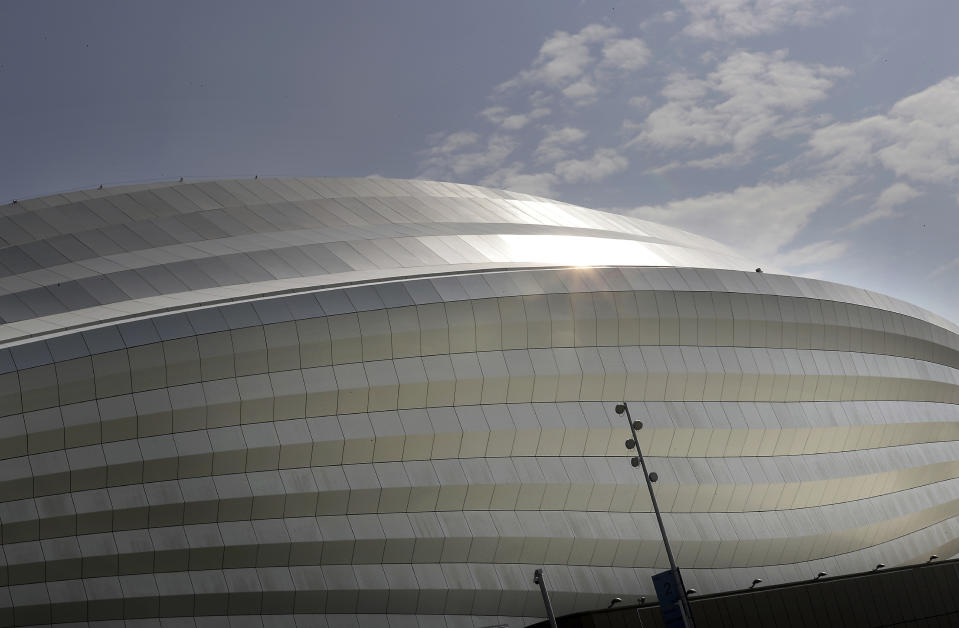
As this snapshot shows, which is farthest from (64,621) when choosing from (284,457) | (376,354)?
(376,354)

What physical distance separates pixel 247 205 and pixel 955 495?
131ft

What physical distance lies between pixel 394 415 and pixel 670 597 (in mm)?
10626

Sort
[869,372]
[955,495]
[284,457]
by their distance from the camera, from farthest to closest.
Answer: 1. [955,495]
2. [869,372]
3. [284,457]

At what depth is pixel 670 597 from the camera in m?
28.3

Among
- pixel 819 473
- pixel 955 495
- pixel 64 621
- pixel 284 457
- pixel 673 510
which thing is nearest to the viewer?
pixel 64 621

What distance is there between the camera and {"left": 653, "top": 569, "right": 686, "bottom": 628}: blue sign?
2780 cm

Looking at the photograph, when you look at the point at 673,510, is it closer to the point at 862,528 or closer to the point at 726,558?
the point at 726,558

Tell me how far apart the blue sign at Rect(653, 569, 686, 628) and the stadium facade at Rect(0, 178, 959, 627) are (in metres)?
5.75

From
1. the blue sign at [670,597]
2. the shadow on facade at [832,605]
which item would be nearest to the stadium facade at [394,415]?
the shadow on facade at [832,605]

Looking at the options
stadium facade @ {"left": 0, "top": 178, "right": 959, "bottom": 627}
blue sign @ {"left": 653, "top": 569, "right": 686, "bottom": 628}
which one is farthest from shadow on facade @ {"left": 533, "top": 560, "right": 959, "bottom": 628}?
stadium facade @ {"left": 0, "top": 178, "right": 959, "bottom": 627}

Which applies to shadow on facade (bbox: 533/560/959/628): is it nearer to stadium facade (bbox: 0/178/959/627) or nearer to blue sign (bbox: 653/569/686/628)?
blue sign (bbox: 653/569/686/628)

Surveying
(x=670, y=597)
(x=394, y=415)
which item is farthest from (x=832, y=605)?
(x=394, y=415)

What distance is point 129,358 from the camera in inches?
1144

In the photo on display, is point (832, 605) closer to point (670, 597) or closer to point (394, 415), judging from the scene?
point (670, 597)
